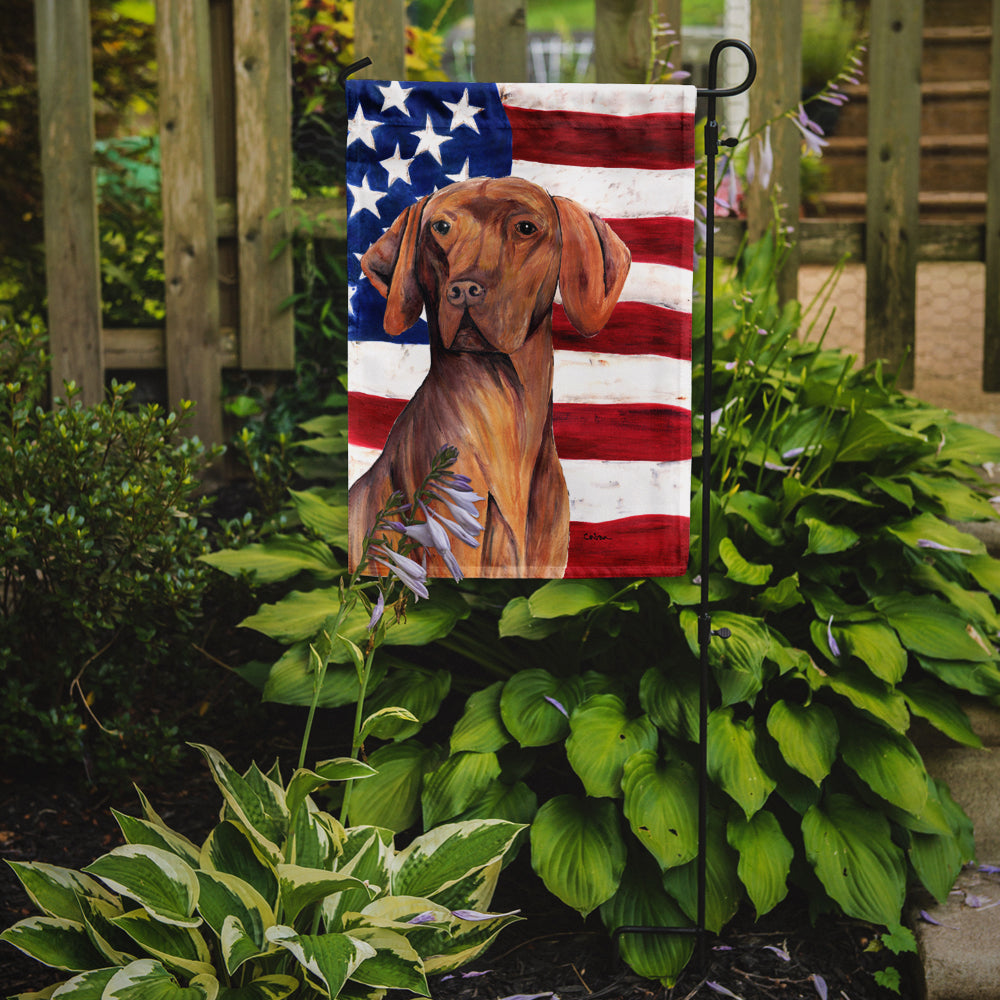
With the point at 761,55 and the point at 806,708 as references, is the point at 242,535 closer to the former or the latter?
the point at 806,708

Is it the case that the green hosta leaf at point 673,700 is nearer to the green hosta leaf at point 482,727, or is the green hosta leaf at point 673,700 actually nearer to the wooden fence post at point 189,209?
the green hosta leaf at point 482,727

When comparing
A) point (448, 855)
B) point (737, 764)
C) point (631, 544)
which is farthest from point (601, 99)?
point (448, 855)

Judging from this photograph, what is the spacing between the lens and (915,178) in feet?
11.6

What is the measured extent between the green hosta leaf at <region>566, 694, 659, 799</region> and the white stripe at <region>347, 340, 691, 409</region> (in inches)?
25.6

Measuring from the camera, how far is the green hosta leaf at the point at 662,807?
196 cm

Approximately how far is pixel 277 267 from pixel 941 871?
8.97ft

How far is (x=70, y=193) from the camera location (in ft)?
11.3

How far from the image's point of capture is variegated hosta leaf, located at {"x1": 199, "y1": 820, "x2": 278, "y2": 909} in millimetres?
1761

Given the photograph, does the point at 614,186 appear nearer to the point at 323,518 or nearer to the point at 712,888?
the point at 323,518

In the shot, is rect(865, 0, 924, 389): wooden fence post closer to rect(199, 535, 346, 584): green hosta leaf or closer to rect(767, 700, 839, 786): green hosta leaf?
rect(767, 700, 839, 786): green hosta leaf

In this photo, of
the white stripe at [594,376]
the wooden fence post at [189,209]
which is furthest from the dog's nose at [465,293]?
the wooden fence post at [189,209]

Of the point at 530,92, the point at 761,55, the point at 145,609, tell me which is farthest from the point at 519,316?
the point at 761,55

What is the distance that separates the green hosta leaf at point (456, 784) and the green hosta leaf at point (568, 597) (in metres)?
0.33

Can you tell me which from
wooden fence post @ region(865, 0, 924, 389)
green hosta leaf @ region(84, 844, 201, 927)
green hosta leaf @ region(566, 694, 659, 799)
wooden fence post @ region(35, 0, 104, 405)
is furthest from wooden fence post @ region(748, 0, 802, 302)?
green hosta leaf @ region(84, 844, 201, 927)
